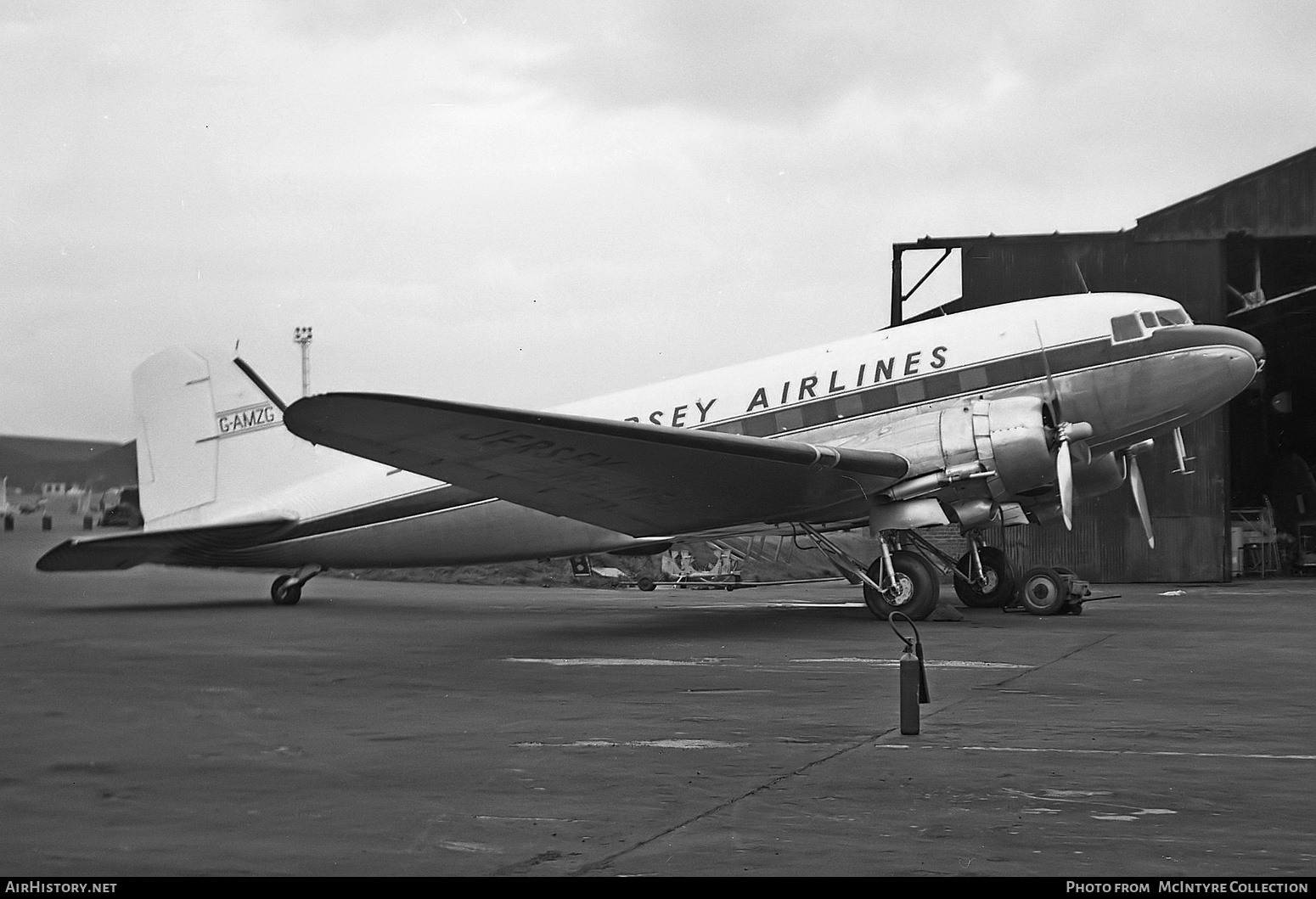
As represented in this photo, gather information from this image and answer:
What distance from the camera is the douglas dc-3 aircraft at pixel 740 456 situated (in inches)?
669

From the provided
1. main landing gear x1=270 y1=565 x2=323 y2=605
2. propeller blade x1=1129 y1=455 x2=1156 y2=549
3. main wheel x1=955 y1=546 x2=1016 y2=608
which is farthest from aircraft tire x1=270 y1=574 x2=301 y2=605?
propeller blade x1=1129 y1=455 x2=1156 y2=549

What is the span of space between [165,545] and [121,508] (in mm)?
1800

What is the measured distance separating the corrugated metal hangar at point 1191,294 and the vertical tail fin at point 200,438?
21.1 metres

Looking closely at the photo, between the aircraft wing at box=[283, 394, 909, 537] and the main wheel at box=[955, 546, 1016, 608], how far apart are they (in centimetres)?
376

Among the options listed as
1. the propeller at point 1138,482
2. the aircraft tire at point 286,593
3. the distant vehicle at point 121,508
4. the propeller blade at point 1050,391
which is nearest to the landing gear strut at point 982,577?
the propeller at point 1138,482

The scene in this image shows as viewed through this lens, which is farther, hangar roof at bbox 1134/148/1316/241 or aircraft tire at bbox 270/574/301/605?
hangar roof at bbox 1134/148/1316/241

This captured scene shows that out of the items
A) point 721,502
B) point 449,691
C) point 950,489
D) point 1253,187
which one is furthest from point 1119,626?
point 1253,187

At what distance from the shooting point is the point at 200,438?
22281mm

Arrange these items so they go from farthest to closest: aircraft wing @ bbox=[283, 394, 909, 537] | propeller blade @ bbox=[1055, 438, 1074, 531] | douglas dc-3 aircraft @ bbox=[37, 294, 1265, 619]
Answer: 1. propeller blade @ bbox=[1055, 438, 1074, 531]
2. douglas dc-3 aircraft @ bbox=[37, 294, 1265, 619]
3. aircraft wing @ bbox=[283, 394, 909, 537]

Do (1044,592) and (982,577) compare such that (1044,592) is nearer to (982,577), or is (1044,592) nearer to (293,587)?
(982,577)

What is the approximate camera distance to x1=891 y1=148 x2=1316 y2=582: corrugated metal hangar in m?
35.8

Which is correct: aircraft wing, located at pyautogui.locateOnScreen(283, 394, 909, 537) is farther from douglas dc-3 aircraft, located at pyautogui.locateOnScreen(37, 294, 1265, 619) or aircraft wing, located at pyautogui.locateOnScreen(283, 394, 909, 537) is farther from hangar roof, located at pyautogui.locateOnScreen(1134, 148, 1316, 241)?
hangar roof, located at pyautogui.locateOnScreen(1134, 148, 1316, 241)

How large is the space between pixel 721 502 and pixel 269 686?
873 cm

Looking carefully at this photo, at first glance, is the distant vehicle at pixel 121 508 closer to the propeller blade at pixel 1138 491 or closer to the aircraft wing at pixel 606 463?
the aircraft wing at pixel 606 463
